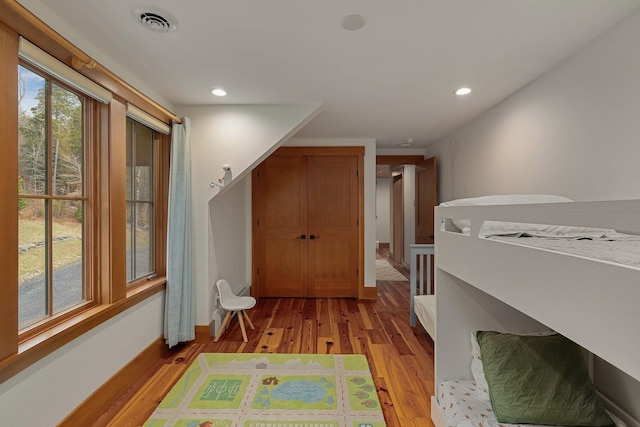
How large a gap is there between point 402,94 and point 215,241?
A: 219 centimetres

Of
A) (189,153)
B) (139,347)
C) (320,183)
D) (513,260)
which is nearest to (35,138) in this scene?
(189,153)

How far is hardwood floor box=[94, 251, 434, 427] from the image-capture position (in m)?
1.79

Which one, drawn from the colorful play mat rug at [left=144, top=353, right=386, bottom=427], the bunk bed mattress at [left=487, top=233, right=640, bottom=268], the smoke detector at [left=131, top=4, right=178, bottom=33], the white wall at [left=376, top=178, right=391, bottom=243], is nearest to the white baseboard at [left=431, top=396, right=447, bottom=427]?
the colorful play mat rug at [left=144, top=353, right=386, bottom=427]

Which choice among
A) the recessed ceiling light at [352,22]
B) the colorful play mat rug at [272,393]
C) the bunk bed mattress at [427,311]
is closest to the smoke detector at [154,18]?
the recessed ceiling light at [352,22]

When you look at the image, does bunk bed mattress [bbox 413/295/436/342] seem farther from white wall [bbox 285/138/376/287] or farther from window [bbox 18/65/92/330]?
window [bbox 18/65/92/330]

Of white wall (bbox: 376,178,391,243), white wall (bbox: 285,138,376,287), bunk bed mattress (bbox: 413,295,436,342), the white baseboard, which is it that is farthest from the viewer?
white wall (bbox: 376,178,391,243)

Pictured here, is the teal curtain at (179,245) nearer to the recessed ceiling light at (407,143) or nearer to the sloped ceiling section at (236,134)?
the sloped ceiling section at (236,134)

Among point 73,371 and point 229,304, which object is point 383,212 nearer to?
point 229,304

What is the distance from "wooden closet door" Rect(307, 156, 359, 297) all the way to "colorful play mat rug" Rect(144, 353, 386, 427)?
1.66 metres

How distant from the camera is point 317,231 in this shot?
405 centimetres

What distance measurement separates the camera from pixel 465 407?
1.38m

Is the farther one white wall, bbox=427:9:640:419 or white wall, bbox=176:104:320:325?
white wall, bbox=176:104:320:325

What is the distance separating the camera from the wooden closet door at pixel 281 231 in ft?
13.3

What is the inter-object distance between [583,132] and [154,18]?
2.50 m
